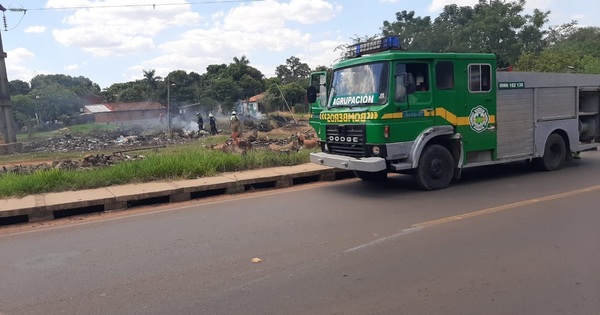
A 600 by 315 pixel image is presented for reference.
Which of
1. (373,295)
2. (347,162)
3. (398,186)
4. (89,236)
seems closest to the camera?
(373,295)

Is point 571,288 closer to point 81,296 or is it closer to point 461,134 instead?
point 81,296

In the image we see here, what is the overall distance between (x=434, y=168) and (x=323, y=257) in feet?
14.0

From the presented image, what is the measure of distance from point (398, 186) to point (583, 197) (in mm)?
3095

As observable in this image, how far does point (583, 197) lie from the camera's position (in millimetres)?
7781

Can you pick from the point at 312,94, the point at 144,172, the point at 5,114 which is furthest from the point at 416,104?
the point at 5,114

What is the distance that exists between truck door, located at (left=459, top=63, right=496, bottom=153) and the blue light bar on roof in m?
1.46

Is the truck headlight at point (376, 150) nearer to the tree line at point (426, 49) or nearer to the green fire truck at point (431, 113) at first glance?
the green fire truck at point (431, 113)

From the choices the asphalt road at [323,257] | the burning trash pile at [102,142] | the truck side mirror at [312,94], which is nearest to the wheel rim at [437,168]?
the asphalt road at [323,257]

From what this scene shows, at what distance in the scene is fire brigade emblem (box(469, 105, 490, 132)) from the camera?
9203 millimetres

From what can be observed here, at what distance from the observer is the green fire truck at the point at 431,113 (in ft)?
27.3

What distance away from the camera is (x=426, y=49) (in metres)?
41.0

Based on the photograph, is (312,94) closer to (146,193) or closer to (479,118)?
(479,118)

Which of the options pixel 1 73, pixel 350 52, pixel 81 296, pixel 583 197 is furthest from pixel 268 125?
pixel 81 296

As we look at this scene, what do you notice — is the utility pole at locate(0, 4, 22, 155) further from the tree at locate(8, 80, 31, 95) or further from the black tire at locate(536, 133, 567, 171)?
the tree at locate(8, 80, 31, 95)
